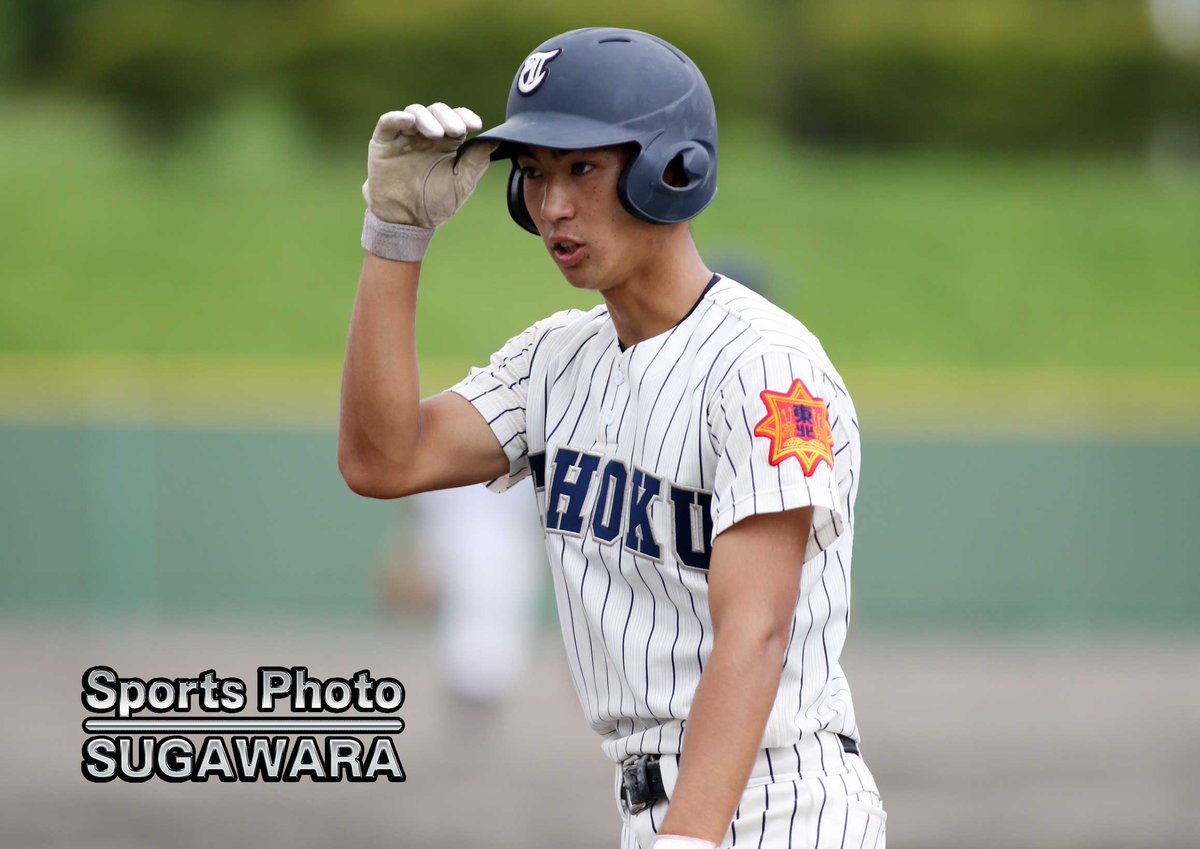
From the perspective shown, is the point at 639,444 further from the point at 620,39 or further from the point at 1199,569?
the point at 1199,569

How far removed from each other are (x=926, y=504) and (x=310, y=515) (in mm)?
4301

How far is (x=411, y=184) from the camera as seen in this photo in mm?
2762

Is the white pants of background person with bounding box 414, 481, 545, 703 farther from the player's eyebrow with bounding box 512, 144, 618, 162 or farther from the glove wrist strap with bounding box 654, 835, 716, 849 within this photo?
the glove wrist strap with bounding box 654, 835, 716, 849

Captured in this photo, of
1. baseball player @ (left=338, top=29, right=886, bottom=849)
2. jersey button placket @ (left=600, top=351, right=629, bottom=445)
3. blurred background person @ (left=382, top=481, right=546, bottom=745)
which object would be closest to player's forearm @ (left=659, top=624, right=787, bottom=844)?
baseball player @ (left=338, top=29, right=886, bottom=849)

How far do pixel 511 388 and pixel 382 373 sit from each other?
0.32 meters

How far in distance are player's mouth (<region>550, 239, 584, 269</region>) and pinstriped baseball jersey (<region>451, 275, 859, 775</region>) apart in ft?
0.61

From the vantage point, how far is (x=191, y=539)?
36.6ft

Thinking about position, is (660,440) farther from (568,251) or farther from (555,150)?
(555,150)

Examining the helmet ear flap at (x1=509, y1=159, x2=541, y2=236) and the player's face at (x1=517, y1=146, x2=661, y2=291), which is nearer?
the player's face at (x1=517, y1=146, x2=661, y2=291)

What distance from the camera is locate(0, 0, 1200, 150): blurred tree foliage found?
2231 centimetres

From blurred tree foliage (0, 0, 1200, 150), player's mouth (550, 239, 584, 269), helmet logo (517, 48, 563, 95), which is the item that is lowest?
player's mouth (550, 239, 584, 269)

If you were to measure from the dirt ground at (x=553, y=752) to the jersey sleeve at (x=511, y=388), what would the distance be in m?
4.00

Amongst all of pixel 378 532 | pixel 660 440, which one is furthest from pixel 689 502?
pixel 378 532

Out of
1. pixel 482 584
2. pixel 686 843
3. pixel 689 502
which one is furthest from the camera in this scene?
pixel 482 584
